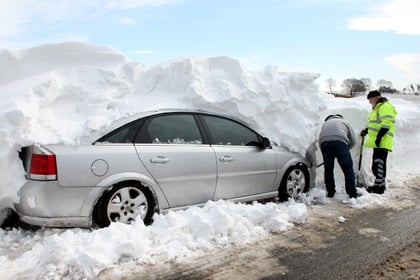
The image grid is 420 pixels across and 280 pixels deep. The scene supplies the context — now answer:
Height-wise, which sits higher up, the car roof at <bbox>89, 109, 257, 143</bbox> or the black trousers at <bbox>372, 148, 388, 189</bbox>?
Answer: the car roof at <bbox>89, 109, 257, 143</bbox>

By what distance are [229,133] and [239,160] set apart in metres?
0.39

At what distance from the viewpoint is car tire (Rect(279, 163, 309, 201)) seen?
19.4 ft

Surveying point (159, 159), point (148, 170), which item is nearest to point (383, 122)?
point (159, 159)

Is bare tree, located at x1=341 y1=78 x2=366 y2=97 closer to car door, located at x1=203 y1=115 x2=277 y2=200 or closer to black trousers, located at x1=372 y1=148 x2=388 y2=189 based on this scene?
black trousers, located at x1=372 y1=148 x2=388 y2=189

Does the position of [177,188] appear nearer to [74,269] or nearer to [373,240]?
[74,269]

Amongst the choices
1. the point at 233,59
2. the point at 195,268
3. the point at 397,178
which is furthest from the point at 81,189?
the point at 397,178

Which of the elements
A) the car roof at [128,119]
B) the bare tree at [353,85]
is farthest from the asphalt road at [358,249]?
the bare tree at [353,85]

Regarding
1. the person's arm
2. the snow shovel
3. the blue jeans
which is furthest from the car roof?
the snow shovel

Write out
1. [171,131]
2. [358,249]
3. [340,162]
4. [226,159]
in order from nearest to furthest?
[358,249], [171,131], [226,159], [340,162]

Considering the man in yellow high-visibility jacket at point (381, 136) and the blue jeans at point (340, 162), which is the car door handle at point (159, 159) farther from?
Result: the man in yellow high-visibility jacket at point (381, 136)

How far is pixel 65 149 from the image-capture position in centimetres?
409

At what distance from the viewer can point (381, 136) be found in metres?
6.64

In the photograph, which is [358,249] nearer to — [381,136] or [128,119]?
[128,119]

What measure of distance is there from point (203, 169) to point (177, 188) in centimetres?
42
